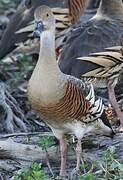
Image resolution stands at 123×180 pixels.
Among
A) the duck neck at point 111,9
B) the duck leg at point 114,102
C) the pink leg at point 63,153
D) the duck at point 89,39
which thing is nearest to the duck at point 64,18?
the duck neck at point 111,9

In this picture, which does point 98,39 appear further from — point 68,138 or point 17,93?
point 17,93

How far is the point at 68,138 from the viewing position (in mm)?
6812

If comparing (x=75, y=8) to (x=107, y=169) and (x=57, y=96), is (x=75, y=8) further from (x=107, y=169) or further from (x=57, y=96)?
(x=107, y=169)

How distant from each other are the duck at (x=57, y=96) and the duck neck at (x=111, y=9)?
65.2 inches

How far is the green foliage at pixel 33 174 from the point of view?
5594 mm

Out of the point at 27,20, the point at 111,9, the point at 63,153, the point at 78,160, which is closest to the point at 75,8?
the point at 27,20

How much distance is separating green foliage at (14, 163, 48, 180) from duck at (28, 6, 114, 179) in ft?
1.57

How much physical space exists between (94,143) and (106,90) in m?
1.57

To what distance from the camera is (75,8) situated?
30.8 feet

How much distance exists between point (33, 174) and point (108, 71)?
6.92 ft

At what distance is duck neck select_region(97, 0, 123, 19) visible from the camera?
8.01 m

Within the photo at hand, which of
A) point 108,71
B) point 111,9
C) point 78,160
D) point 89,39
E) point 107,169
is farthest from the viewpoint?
point 111,9

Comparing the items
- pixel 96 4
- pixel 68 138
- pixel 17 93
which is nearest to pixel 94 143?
pixel 68 138

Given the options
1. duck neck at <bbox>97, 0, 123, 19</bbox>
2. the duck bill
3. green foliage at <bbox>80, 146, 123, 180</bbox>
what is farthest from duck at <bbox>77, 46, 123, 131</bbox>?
the duck bill
